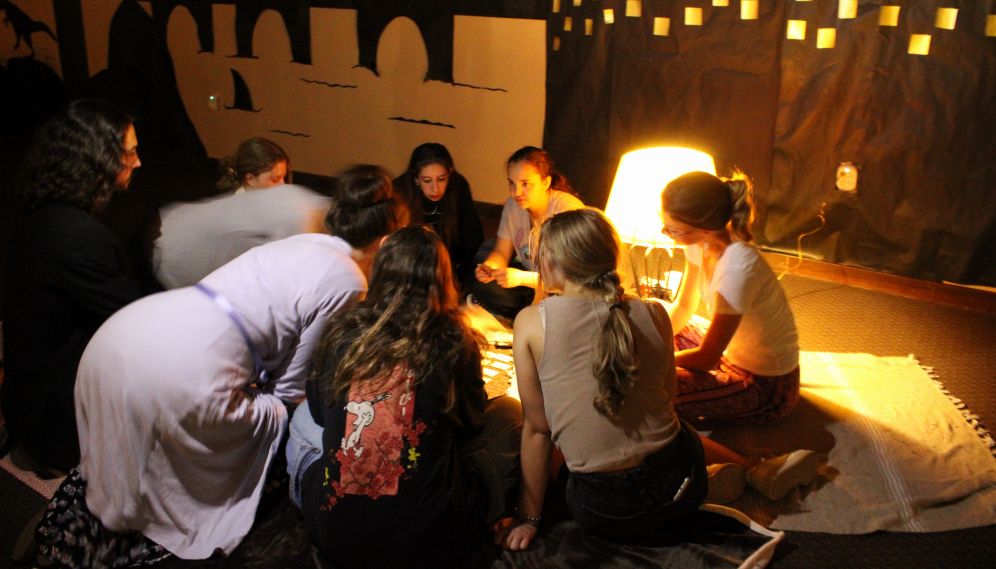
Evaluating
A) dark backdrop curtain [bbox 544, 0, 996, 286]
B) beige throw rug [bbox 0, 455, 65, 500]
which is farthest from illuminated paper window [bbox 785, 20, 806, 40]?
beige throw rug [bbox 0, 455, 65, 500]

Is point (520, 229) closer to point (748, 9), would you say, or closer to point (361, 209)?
point (361, 209)

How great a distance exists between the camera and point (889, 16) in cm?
314

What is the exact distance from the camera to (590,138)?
4.09m

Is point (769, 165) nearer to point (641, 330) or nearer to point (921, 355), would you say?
point (921, 355)

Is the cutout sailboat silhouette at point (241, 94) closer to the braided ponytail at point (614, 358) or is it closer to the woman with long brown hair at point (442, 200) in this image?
the woman with long brown hair at point (442, 200)

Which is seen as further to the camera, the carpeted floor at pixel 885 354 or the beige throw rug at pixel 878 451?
the beige throw rug at pixel 878 451

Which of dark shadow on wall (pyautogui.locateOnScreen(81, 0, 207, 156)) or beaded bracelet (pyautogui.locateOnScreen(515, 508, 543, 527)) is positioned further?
dark shadow on wall (pyautogui.locateOnScreen(81, 0, 207, 156))

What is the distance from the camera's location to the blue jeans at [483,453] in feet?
5.61

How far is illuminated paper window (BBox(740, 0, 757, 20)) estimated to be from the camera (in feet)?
11.2

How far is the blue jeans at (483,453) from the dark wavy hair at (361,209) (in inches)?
18.2

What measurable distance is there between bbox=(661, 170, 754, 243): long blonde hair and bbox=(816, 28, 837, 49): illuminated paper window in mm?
1764

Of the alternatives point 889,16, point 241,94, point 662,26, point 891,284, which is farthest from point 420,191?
point 241,94

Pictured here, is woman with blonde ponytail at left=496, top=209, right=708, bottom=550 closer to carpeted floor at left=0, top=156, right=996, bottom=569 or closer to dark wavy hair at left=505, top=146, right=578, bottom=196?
carpeted floor at left=0, top=156, right=996, bottom=569

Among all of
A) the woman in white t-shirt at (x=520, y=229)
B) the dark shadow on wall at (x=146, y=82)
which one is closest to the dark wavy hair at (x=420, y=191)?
the woman in white t-shirt at (x=520, y=229)
